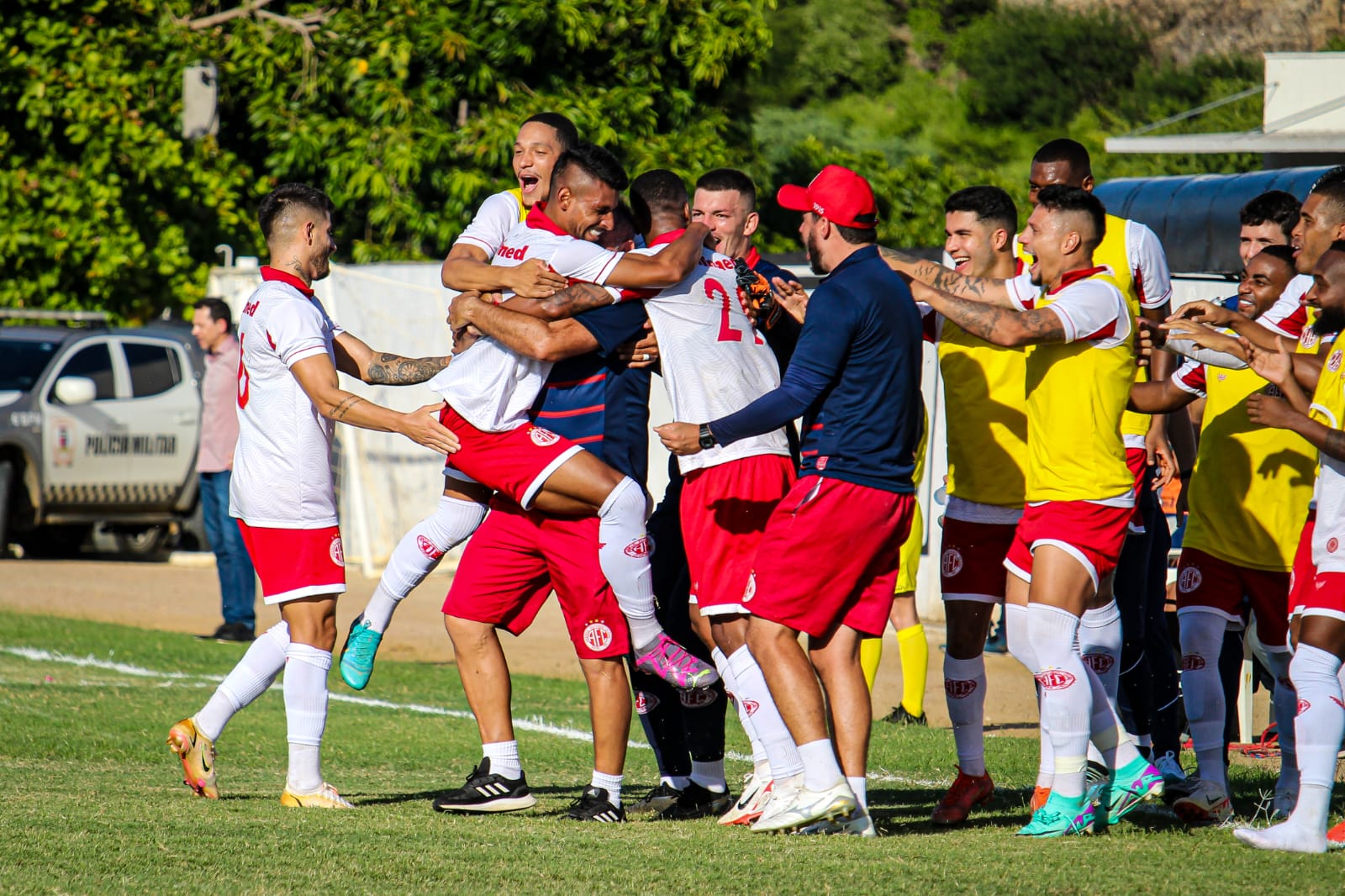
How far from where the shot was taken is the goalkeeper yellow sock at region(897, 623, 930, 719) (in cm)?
887

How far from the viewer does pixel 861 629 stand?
18.5 ft

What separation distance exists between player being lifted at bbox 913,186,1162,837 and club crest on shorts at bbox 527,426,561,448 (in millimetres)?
1450

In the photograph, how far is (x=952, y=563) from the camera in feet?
20.7

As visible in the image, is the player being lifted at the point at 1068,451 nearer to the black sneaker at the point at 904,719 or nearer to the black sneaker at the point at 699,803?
the black sneaker at the point at 699,803

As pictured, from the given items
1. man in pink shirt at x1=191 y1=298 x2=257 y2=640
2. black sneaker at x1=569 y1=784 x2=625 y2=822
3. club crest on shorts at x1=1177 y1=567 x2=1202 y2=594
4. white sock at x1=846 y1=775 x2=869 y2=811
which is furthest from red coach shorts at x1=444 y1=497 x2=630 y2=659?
man in pink shirt at x1=191 y1=298 x2=257 y2=640

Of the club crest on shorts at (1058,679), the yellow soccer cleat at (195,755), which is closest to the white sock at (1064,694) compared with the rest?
the club crest on shorts at (1058,679)

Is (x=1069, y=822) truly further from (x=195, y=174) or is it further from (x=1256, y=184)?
(x=195, y=174)

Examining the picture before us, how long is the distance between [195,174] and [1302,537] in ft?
60.6

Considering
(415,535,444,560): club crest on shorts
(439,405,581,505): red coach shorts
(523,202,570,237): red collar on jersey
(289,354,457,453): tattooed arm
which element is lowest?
(415,535,444,560): club crest on shorts

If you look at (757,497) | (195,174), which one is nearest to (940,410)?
(757,497)

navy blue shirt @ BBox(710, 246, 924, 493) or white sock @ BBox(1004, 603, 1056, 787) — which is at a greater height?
navy blue shirt @ BBox(710, 246, 924, 493)

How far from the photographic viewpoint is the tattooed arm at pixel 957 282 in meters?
6.05

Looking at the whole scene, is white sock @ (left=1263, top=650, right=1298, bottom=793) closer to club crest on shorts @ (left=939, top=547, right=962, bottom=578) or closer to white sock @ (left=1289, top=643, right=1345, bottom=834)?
white sock @ (left=1289, top=643, right=1345, bottom=834)

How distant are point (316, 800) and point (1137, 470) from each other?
3638mm
